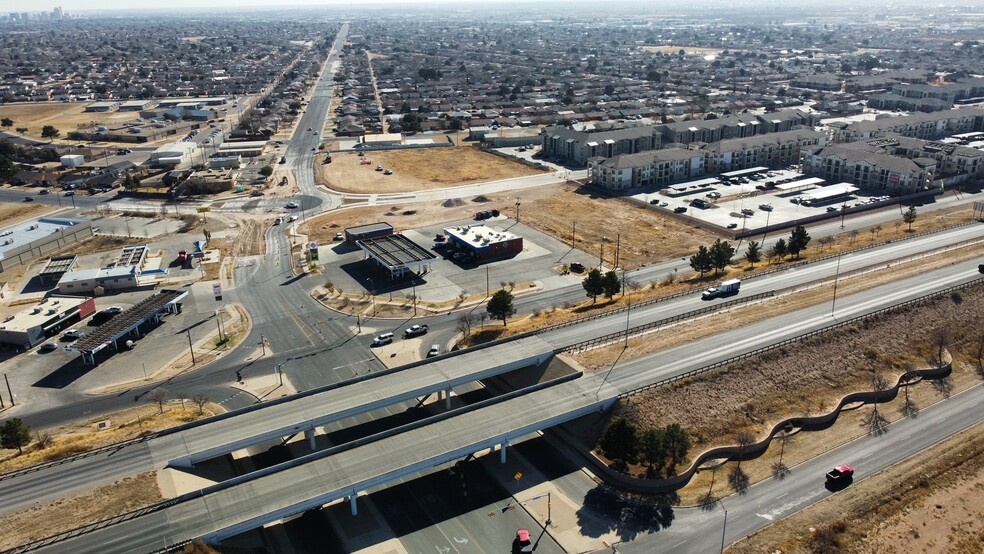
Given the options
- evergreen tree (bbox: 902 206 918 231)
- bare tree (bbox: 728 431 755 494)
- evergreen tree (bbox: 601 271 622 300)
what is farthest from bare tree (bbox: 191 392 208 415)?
evergreen tree (bbox: 902 206 918 231)

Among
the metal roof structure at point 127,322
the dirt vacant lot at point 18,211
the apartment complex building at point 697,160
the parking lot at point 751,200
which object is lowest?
the metal roof structure at point 127,322

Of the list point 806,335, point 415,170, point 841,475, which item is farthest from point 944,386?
point 415,170

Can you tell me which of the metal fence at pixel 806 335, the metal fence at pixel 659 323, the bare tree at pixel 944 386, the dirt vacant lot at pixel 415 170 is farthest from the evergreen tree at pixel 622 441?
the dirt vacant lot at pixel 415 170

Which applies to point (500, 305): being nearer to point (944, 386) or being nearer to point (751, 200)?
point (944, 386)

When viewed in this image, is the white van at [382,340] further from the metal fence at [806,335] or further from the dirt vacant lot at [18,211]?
the dirt vacant lot at [18,211]

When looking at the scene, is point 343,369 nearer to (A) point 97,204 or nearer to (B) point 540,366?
(B) point 540,366
